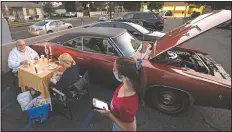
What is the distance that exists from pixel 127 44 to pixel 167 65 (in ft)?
3.82

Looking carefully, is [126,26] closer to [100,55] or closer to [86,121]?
[100,55]

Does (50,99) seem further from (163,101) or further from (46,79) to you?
(163,101)

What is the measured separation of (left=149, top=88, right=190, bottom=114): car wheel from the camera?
121 inches

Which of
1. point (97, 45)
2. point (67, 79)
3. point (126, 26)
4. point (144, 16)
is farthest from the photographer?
point (144, 16)

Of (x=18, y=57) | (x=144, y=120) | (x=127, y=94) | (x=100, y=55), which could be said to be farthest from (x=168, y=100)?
(x=18, y=57)

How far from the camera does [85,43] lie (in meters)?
4.01

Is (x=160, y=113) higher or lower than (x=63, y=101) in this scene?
lower

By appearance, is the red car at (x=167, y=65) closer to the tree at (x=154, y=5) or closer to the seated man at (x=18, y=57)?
the seated man at (x=18, y=57)

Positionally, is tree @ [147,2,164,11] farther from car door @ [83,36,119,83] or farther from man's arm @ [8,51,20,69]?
man's arm @ [8,51,20,69]

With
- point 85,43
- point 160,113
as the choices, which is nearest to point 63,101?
point 85,43

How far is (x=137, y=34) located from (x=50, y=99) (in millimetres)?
4975

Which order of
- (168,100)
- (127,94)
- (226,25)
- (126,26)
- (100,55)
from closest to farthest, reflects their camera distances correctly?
(127,94) → (226,25) → (168,100) → (100,55) → (126,26)

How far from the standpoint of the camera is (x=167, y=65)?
10.3ft

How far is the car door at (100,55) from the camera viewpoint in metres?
3.60
